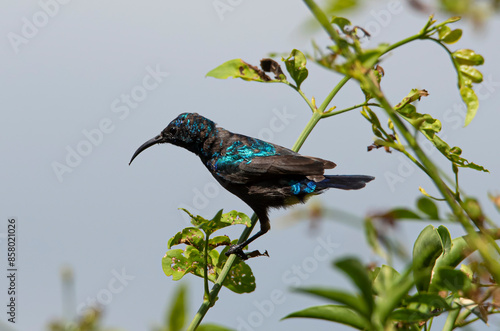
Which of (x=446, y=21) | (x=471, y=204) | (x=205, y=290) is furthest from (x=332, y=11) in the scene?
(x=205, y=290)

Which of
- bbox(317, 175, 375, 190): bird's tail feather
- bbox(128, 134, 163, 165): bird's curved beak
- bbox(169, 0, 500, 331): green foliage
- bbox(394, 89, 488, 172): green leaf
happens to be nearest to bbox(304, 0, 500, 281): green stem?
bbox(169, 0, 500, 331): green foliage

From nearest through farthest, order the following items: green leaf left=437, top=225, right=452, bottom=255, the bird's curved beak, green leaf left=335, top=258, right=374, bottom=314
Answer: green leaf left=335, top=258, right=374, bottom=314 → green leaf left=437, top=225, right=452, bottom=255 → the bird's curved beak

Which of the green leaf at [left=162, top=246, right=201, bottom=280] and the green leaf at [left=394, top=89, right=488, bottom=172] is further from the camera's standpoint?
the green leaf at [left=162, top=246, right=201, bottom=280]

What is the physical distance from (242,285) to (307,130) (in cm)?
74

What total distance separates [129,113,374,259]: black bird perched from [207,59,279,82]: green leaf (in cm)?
171

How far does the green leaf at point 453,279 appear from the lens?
95 centimetres

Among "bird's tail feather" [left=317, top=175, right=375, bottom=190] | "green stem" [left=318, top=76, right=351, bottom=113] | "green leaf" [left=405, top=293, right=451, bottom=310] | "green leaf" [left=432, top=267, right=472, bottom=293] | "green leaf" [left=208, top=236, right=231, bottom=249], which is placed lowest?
"green leaf" [left=405, top=293, right=451, bottom=310]

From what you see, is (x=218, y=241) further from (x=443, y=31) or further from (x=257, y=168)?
(x=257, y=168)

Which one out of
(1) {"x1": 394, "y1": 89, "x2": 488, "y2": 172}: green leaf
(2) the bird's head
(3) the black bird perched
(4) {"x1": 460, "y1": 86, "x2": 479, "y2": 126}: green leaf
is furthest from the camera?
(2) the bird's head

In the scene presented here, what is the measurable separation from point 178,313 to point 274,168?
11.9 ft

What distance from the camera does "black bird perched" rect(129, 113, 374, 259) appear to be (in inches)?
162

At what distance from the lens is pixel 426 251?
1152mm

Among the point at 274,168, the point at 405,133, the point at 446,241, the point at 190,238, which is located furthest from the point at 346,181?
the point at 405,133

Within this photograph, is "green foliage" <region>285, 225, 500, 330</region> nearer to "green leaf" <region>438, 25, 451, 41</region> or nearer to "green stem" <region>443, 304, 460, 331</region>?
"green stem" <region>443, 304, 460, 331</region>
